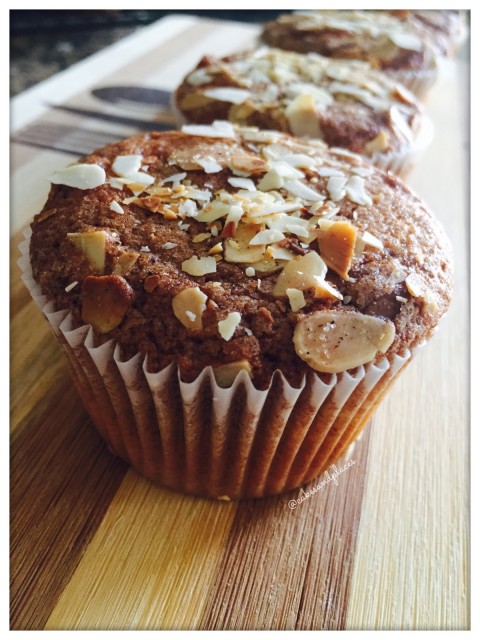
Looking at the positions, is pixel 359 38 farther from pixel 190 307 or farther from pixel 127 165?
pixel 190 307

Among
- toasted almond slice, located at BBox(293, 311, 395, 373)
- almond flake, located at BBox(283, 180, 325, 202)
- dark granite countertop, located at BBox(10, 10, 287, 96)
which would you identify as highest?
A: almond flake, located at BBox(283, 180, 325, 202)

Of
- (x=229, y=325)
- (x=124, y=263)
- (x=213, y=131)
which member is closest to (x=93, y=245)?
(x=124, y=263)

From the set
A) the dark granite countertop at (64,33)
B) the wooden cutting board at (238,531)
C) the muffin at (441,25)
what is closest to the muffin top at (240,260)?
the wooden cutting board at (238,531)

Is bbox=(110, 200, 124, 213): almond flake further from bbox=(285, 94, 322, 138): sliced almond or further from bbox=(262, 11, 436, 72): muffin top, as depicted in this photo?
bbox=(262, 11, 436, 72): muffin top

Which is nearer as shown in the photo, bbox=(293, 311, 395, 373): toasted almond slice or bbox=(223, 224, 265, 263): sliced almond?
bbox=(293, 311, 395, 373): toasted almond slice

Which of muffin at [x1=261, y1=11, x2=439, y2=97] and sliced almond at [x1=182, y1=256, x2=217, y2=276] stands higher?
muffin at [x1=261, y1=11, x2=439, y2=97]

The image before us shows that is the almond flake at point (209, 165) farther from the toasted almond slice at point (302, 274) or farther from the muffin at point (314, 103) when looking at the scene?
the muffin at point (314, 103)

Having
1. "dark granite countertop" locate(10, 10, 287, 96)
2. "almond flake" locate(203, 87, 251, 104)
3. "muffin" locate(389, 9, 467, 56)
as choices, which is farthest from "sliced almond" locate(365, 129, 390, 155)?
"dark granite countertop" locate(10, 10, 287, 96)
